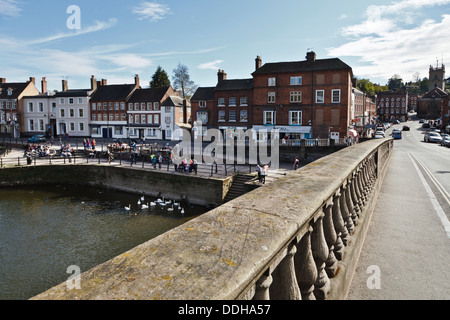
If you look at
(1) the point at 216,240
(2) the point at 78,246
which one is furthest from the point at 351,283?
(2) the point at 78,246

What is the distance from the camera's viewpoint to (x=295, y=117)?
41.9 m

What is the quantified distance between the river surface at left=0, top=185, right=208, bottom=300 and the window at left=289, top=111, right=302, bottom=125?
22583mm

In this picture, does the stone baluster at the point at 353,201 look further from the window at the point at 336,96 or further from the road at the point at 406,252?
the window at the point at 336,96

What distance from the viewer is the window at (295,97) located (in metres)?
41.3

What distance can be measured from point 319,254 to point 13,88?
74.4 metres

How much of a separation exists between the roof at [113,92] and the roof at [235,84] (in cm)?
1962

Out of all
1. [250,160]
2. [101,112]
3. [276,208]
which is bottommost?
[250,160]

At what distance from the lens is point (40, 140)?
4900 cm

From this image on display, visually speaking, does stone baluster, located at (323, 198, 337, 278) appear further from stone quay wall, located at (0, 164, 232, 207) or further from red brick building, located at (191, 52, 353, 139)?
red brick building, located at (191, 52, 353, 139)

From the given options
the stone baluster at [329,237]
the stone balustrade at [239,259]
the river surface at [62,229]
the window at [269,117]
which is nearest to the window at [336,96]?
the window at [269,117]

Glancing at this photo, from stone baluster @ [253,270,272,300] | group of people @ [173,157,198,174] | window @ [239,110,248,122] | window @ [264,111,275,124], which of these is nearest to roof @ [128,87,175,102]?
window @ [239,110,248,122]

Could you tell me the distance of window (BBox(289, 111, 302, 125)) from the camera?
4153cm
